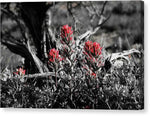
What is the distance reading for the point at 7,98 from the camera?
2480 millimetres

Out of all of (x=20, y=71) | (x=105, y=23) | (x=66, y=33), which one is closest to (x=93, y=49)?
(x=66, y=33)

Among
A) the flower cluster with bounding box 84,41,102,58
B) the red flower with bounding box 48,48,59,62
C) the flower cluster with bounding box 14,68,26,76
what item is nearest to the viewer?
the flower cluster with bounding box 84,41,102,58

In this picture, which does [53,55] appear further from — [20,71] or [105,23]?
[105,23]

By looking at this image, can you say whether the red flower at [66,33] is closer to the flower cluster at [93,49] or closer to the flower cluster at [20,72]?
the flower cluster at [93,49]

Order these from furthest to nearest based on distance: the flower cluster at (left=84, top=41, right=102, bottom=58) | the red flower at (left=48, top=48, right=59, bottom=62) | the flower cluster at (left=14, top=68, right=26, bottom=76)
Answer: the flower cluster at (left=14, top=68, right=26, bottom=76)
the red flower at (left=48, top=48, right=59, bottom=62)
the flower cluster at (left=84, top=41, right=102, bottom=58)

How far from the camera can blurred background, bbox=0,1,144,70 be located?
239 cm

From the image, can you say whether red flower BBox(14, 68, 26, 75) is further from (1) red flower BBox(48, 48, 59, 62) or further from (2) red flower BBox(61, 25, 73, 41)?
(2) red flower BBox(61, 25, 73, 41)

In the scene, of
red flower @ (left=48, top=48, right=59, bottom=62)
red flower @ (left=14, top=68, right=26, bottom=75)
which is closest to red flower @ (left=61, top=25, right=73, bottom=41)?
red flower @ (left=48, top=48, right=59, bottom=62)

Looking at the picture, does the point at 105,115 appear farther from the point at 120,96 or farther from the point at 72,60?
the point at 72,60

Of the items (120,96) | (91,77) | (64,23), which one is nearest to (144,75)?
(120,96)

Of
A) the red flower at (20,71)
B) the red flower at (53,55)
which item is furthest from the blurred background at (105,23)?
the red flower at (53,55)

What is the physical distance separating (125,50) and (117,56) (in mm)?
98

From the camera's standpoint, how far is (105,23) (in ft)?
8.30

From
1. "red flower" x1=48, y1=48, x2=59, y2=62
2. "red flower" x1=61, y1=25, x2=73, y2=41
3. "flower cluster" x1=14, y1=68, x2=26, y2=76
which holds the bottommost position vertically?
"flower cluster" x1=14, y1=68, x2=26, y2=76
